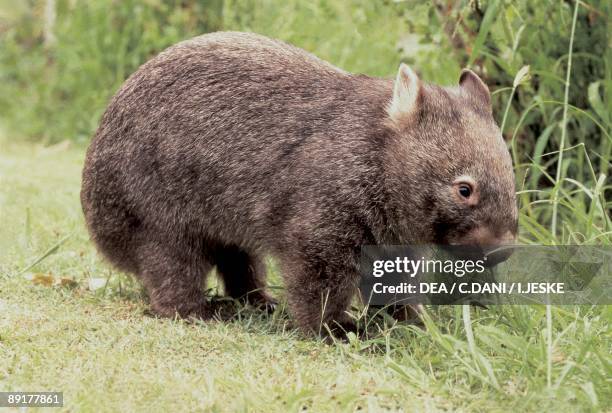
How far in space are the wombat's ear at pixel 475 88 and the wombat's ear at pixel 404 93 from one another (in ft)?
1.01

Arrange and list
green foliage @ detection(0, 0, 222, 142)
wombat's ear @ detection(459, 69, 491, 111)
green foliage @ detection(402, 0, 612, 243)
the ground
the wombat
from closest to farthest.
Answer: the ground < the wombat < wombat's ear @ detection(459, 69, 491, 111) < green foliage @ detection(402, 0, 612, 243) < green foliage @ detection(0, 0, 222, 142)

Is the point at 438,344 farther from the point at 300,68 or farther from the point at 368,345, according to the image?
the point at 300,68

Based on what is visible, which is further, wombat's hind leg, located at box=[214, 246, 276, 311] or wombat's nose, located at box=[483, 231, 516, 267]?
wombat's hind leg, located at box=[214, 246, 276, 311]

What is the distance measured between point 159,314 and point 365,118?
135 centimetres

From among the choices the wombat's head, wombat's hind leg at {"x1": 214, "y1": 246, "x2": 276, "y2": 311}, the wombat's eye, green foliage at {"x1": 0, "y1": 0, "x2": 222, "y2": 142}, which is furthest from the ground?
green foliage at {"x1": 0, "y1": 0, "x2": 222, "y2": 142}

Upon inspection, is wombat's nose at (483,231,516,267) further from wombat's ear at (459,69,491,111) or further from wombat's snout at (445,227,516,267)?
wombat's ear at (459,69,491,111)

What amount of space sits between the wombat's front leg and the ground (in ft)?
0.35

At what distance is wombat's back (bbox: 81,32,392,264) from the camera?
4336 millimetres

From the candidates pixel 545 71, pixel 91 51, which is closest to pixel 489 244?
pixel 545 71

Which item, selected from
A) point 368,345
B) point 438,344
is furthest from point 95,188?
point 438,344

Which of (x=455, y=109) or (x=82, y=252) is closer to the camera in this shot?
(x=455, y=109)

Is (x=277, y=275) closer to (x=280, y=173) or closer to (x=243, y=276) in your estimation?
(x=243, y=276)

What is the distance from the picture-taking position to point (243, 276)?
4.88 m

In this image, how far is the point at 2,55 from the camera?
9.48 m
